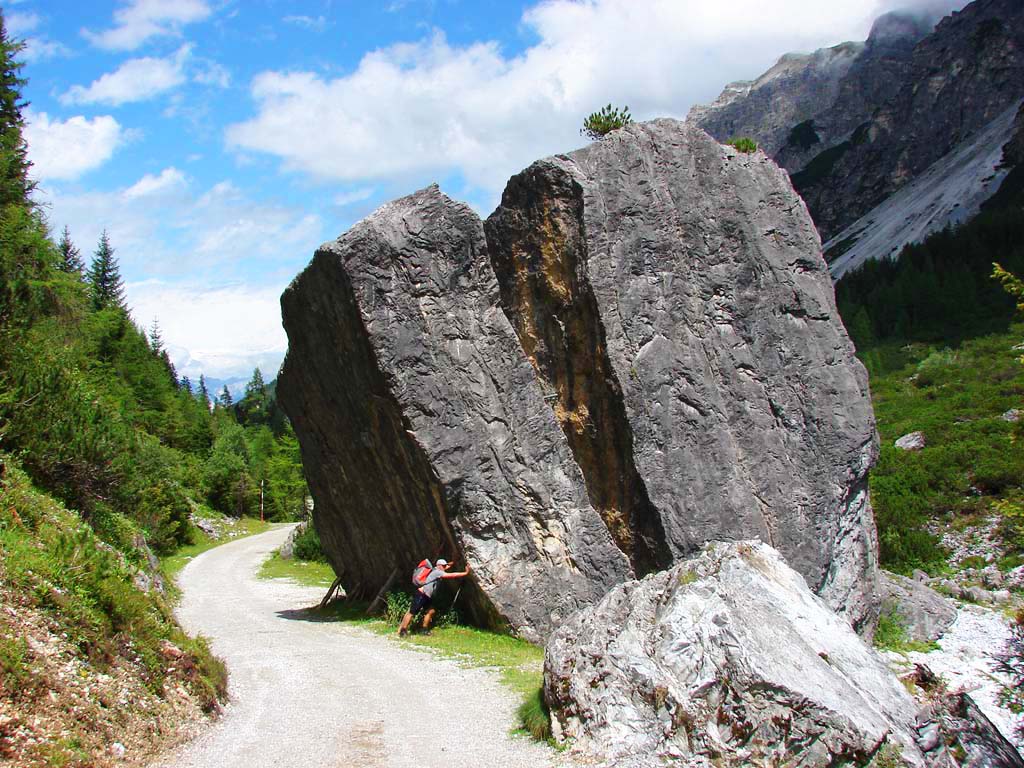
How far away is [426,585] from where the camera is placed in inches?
575

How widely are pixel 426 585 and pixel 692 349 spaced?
22.4ft

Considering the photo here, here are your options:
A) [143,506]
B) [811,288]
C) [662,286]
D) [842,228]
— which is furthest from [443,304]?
[842,228]

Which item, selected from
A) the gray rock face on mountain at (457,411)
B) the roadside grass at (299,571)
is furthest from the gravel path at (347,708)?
the roadside grass at (299,571)

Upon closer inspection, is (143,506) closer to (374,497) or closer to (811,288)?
(374,497)

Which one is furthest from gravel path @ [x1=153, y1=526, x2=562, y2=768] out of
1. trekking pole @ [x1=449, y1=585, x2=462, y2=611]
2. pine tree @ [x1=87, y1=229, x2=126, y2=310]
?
pine tree @ [x1=87, y1=229, x2=126, y2=310]

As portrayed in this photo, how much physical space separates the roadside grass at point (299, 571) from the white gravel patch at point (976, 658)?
712 inches

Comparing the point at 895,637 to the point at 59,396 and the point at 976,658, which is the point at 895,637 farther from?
the point at 59,396

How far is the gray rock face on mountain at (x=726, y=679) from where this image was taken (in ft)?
24.8

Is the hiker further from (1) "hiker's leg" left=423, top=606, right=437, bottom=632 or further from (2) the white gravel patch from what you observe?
(2) the white gravel patch

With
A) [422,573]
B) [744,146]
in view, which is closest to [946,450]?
[744,146]

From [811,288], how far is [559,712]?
35.9ft

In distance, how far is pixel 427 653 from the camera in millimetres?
13305

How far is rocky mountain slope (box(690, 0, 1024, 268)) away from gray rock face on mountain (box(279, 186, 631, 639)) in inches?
2852

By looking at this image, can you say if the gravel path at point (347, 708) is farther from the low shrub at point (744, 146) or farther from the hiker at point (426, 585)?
the low shrub at point (744, 146)
